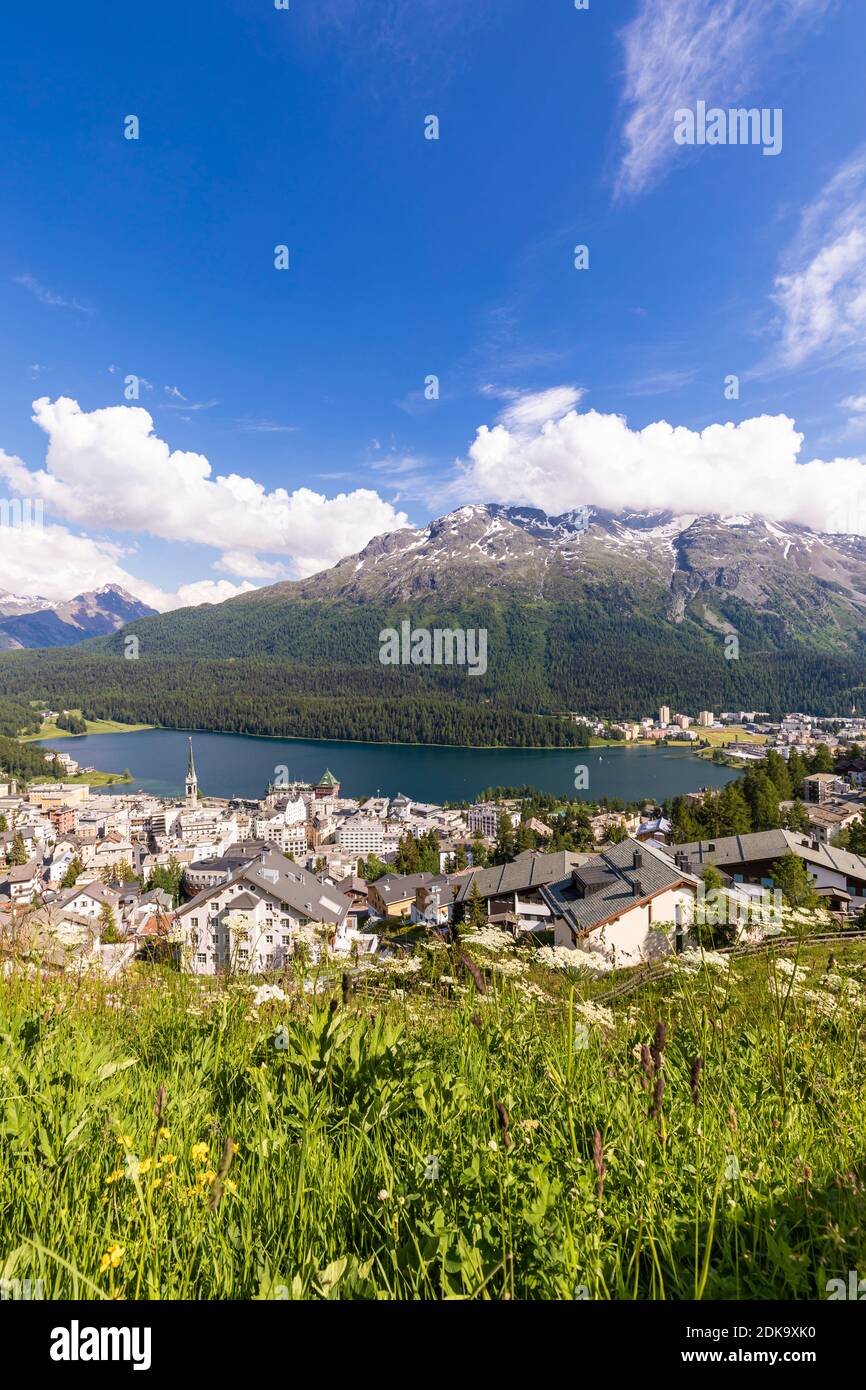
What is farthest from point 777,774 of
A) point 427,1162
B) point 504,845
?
point 427,1162

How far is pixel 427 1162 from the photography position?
5.61 feet

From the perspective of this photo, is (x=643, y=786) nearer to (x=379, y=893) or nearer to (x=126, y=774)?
(x=379, y=893)

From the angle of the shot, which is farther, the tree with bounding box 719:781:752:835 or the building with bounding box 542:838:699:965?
the tree with bounding box 719:781:752:835

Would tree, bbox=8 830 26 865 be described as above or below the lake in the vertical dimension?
below

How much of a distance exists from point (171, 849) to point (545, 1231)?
258 feet

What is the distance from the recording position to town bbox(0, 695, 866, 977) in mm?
4672

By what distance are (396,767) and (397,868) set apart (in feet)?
252

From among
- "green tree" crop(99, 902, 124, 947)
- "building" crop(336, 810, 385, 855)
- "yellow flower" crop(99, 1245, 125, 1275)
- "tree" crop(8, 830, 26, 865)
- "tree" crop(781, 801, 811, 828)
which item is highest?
"yellow flower" crop(99, 1245, 125, 1275)

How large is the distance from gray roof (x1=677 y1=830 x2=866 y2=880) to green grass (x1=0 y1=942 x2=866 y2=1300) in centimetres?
2736

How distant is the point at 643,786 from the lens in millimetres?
99375

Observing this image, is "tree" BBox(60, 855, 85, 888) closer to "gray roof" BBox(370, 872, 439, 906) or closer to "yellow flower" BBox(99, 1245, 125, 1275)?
"gray roof" BBox(370, 872, 439, 906)

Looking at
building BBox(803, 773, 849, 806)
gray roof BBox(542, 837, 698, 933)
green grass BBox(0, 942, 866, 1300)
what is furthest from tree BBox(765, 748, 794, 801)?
green grass BBox(0, 942, 866, 1300)

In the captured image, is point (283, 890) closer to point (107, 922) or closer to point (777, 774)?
point (107, 922)
